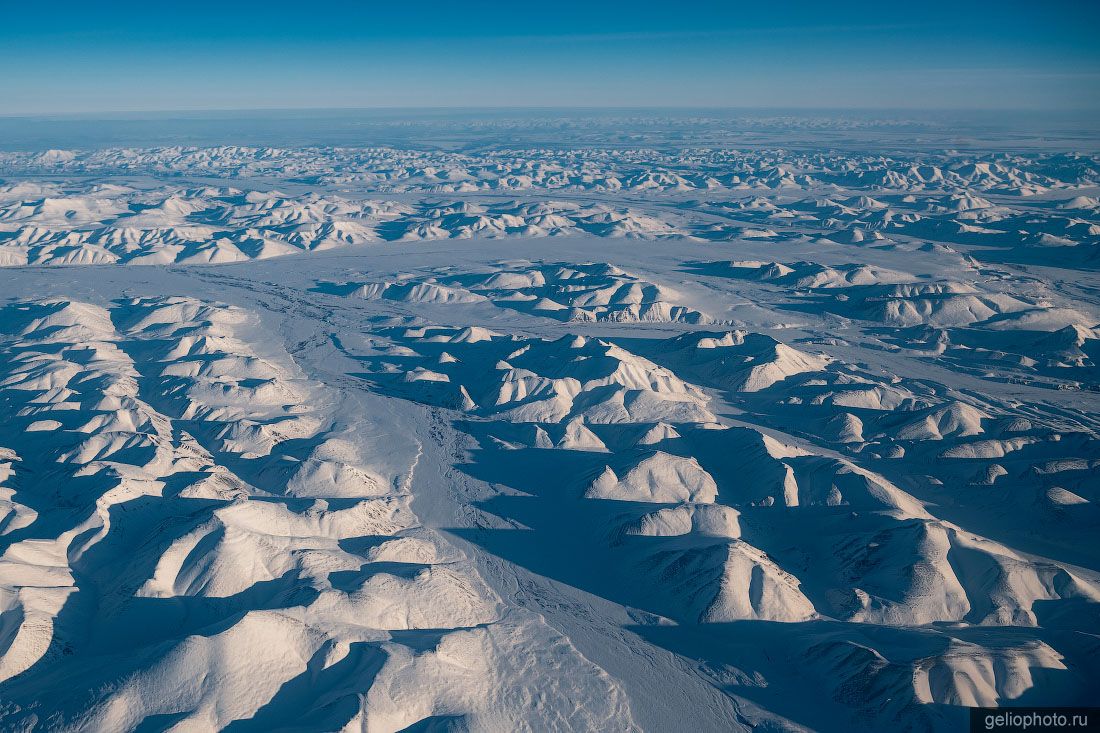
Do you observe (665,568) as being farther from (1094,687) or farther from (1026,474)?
(1026,474)

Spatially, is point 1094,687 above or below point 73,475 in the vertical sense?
below

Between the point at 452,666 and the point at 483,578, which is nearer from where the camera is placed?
the point at 452,666

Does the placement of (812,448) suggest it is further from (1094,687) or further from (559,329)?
(559,329)

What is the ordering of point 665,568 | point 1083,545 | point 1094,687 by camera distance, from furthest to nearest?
point 1083,545 < point 665,568 < point 1094,687

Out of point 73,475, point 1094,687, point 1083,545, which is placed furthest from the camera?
point 73,475

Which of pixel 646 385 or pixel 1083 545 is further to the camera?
pixel 646 385

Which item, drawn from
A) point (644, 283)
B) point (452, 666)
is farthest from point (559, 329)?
point (452, 666)

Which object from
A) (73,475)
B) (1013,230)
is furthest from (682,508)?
(1013,230)

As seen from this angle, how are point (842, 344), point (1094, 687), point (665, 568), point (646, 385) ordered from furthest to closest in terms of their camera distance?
point (842, 344) < point (646, 385) < point (665, 568) < point (1094, 687)

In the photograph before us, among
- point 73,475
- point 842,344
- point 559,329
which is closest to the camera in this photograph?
point 73,475
